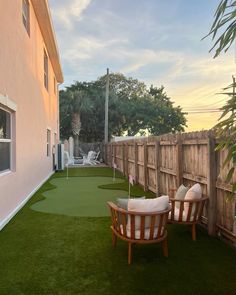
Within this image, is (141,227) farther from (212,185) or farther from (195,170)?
(195,170)

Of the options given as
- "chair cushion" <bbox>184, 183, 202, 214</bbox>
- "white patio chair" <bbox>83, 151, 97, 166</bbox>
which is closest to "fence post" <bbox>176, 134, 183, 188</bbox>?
"chair cushion" <bbox>184, 183, 202, 214</bbox>

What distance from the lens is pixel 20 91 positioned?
23.0 ft

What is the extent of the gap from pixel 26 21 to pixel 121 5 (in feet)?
14.2

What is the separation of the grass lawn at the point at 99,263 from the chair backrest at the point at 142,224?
33cm

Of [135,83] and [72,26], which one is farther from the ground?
[135,83]

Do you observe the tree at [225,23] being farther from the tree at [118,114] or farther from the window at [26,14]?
the tree at [118,114]

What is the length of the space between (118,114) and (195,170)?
26.0 metres

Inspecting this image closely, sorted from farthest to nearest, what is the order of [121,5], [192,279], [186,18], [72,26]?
[72,26] < [121,5] < [186,18] < [192,279]

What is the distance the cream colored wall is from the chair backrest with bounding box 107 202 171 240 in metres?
2.70

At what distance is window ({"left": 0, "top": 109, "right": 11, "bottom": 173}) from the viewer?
5.78 m

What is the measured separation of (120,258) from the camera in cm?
382

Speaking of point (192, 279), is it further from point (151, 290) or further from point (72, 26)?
point (72, 26)

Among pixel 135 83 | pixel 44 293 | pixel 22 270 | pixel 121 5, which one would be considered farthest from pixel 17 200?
pixel 135 83

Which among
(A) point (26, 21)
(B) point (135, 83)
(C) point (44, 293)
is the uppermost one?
(B) point (135, 83)
